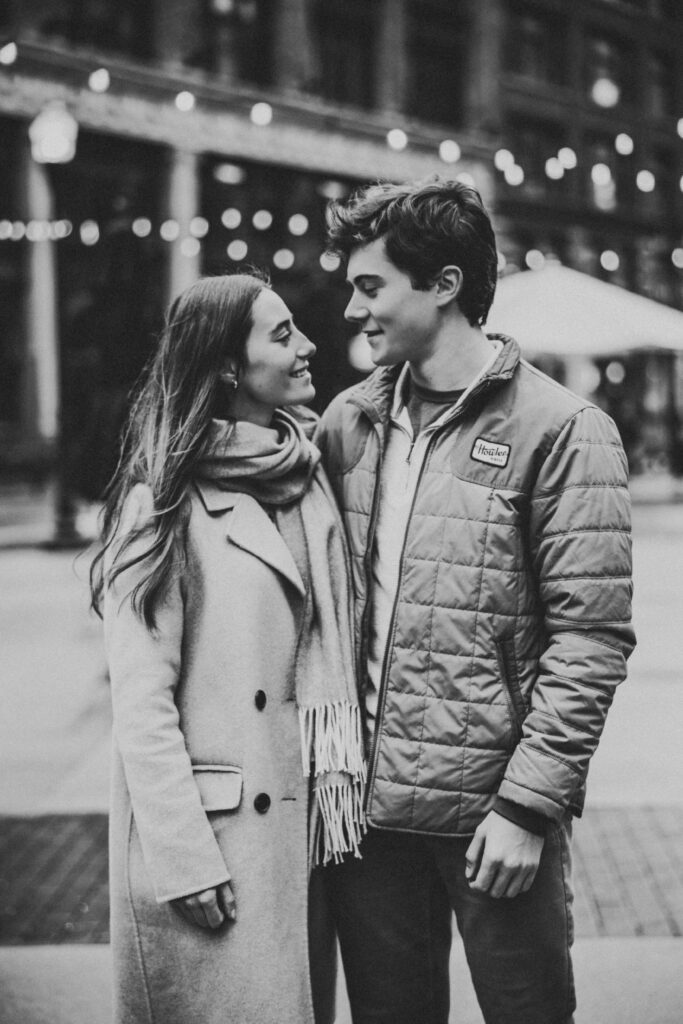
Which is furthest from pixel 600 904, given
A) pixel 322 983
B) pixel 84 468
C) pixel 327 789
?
pixel 84 468

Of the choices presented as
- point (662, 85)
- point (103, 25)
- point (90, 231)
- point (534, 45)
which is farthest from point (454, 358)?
point (662, 85)

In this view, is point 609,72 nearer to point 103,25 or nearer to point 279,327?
point 103,25

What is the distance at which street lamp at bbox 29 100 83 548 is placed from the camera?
377 inches

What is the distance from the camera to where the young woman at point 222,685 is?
6.76ft

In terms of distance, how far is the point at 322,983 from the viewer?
2.37 meters

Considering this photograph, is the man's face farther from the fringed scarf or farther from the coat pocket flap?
the coat pocket flap

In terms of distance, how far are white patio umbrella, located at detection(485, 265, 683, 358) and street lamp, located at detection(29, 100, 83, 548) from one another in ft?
15.3

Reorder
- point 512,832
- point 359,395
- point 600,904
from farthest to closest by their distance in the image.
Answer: point 600,904 → point 359,395 → point 512,832

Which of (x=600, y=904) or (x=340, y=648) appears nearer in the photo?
(x=340, y=648)

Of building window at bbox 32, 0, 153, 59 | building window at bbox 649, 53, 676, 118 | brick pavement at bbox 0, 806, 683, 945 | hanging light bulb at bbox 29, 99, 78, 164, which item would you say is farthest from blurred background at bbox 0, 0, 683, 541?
brick pavement at bbox 0, 806, 683, 945

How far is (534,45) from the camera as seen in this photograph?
29.5m

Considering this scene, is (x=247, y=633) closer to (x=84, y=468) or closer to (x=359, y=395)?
(x=359, y=395)

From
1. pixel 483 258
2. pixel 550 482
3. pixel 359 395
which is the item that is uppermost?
pixel 483 258

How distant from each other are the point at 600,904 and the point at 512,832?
2111mm
